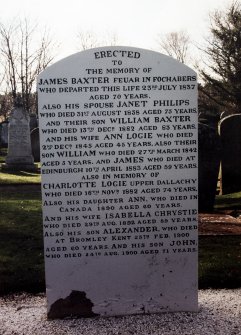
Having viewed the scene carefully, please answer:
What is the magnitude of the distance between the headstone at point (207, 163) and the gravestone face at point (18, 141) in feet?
31.7

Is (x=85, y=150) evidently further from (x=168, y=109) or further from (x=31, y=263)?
(x=31, y=263)

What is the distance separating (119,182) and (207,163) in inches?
196

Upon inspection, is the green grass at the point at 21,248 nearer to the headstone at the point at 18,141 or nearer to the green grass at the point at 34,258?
the green grass at the point at 34,258

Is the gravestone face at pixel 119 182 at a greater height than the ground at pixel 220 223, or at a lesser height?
greater

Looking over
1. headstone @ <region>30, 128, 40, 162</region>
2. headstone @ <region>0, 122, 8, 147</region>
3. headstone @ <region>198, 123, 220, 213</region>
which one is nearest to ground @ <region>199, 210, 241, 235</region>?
headstone @ <region>198, 123, 220, 213</region>

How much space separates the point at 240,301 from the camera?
3918mm

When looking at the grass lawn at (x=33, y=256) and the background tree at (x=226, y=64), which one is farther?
the background tree at (x=226, y=64)

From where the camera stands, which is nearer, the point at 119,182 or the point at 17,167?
the point at 119,182

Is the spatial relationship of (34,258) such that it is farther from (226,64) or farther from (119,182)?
(226,64)

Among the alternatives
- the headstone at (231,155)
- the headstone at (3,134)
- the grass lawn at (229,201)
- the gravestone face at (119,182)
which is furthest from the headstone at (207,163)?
the headstone at (3,134)

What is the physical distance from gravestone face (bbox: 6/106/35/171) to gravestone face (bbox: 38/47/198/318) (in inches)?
524

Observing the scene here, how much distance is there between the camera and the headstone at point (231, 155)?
11.0m

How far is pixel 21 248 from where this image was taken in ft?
18.5

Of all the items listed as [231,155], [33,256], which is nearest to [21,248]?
[33,256]
